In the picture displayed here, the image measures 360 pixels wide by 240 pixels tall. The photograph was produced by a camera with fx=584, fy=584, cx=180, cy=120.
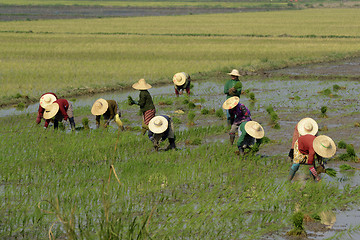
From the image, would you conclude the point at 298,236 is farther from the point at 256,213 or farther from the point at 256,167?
the point at 256,167

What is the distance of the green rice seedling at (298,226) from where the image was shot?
6.52 metres

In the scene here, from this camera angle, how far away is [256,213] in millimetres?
7344

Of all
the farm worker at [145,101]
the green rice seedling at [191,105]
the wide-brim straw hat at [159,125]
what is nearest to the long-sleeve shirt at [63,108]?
the farm worker at [145,101]

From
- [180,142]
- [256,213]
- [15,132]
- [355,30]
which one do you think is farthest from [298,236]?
[355,30]

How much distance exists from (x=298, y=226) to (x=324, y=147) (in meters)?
1.64

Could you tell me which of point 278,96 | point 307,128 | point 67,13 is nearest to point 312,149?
point 307,128

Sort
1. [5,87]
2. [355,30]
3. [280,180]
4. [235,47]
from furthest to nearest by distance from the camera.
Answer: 1. [355,30]
2. [235,47]
3. [5,87]
4. [280,180]

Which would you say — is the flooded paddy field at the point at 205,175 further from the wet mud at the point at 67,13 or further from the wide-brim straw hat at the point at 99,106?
the wet mud at the point at 67,13

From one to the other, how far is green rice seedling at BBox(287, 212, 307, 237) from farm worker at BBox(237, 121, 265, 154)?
3.03 m

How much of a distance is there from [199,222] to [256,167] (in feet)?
9.92

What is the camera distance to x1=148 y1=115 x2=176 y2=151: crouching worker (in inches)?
392

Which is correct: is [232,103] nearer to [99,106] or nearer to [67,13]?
[99,106]

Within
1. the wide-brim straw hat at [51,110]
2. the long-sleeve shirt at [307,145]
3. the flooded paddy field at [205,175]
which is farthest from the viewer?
the wide-brim straw hat at [51,110]

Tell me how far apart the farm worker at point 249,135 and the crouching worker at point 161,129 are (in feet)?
4.01
